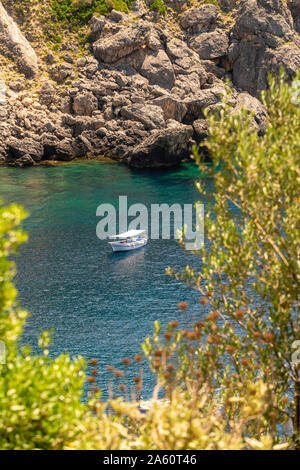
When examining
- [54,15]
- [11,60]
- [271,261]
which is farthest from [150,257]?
[54,15]

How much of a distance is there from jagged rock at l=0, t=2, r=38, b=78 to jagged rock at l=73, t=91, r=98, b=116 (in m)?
12.4

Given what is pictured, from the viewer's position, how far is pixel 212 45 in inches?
4397

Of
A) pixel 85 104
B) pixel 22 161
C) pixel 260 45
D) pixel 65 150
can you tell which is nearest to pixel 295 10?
pixel 260 45

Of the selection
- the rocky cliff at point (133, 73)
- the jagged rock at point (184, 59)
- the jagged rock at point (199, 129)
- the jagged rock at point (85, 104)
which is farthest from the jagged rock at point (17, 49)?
the jagged rock at point (199, 129)

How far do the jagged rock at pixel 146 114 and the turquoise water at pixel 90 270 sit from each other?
1669cm

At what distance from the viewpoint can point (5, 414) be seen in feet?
32.5

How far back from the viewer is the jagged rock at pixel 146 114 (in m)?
98.9

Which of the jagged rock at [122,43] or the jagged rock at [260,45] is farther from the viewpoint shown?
the jagged rock at [260,45]

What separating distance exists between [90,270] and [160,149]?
46078mm

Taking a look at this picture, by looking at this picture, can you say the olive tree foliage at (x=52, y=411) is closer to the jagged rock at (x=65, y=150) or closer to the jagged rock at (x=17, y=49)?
the jagged rock at (x=65, y=150)

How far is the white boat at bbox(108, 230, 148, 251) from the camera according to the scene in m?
58.3

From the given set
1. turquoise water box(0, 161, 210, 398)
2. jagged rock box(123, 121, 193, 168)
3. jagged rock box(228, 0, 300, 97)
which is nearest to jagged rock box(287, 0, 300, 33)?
jagged rock box(228, 0, 300, 97)

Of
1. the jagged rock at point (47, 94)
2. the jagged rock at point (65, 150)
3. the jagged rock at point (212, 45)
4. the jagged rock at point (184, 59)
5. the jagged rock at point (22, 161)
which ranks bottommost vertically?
the jagged rock at point (22, 161)

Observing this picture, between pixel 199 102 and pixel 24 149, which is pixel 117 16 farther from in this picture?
pixel 24 149
